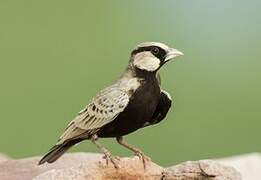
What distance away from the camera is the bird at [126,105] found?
1699 millimetres

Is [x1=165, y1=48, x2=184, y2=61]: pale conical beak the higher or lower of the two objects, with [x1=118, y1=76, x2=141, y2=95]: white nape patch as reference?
higher

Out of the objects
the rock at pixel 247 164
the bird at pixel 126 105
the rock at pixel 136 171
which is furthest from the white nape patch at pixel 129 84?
the rock at pixel 247 164

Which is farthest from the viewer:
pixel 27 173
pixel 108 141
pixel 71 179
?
pixel 108 141

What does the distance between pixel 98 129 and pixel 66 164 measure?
546 millimetres

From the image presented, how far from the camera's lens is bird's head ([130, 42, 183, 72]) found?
1.72 meters

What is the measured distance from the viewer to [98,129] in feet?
5.61

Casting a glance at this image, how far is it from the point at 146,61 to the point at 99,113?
0.52 ft

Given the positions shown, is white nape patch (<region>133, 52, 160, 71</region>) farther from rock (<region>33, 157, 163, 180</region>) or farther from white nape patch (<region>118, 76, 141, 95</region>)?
rock (<region>33, 157, 163, 180</region>)

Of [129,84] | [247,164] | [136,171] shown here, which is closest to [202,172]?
[136,171]

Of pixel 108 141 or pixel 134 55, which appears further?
pixel 108 141

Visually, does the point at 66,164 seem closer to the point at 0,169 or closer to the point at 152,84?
the point at 0,169

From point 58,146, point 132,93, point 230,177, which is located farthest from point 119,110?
point 230,177

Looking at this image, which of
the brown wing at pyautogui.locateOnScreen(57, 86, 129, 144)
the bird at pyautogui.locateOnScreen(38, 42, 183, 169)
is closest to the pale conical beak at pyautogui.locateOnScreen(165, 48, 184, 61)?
the bird at pyautogui.locateOnScreen(38, 42, 183, 169)

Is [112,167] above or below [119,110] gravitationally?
below
